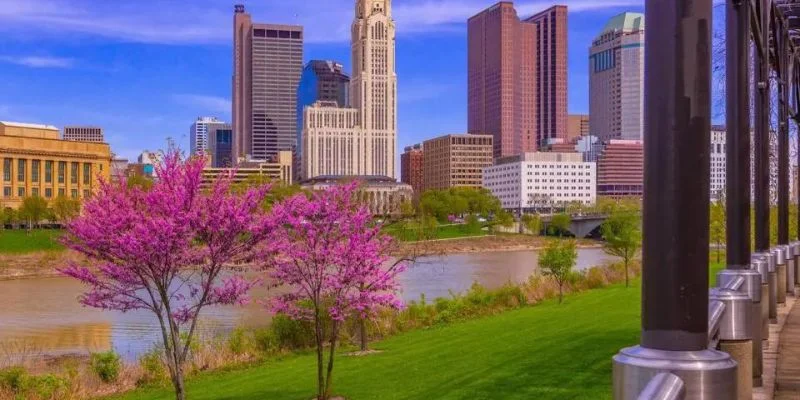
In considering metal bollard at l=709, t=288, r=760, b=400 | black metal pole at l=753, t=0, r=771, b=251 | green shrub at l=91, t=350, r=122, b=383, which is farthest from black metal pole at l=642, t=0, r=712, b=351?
green shrub at l=91, t=350, r=122, b=383

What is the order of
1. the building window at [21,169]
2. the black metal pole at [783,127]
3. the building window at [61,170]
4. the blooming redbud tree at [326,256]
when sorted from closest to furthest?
the black metal pole at [783,127]
the blooming redbud tree at [326,256]
the building window at [21,169]
the building window at [61,170]

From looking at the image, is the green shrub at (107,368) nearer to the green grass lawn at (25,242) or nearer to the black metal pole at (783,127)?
the black metal pole at (783,127)

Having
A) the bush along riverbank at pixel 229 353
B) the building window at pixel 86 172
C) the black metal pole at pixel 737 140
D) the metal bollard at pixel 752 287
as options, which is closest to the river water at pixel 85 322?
the bush along riverbank at pixel 229 353

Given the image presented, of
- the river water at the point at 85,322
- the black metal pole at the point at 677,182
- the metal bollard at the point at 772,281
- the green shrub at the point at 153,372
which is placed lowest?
the river water at the point at 85,322

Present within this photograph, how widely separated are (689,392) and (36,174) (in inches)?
4976

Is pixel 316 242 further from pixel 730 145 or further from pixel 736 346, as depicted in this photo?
pixel 736 346

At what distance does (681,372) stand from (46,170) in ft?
416

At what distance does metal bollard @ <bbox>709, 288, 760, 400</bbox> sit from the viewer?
5.91 m

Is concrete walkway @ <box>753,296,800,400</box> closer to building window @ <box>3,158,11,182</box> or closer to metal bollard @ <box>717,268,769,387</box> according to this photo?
metal bollard @ <box>717,268,769,387</box>

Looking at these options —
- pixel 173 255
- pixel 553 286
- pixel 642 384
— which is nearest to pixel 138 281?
pixel 173 255

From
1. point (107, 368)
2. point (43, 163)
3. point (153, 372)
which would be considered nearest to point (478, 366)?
point (153, 372)

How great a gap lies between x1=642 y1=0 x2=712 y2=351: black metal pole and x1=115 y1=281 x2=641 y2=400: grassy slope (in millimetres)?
7498

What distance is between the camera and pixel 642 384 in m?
3.00

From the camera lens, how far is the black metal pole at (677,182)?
3082 millimetres
